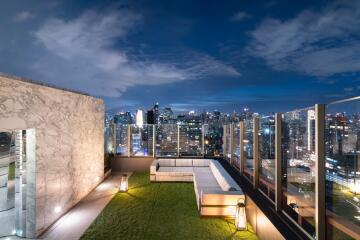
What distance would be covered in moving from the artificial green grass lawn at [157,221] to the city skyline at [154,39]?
2.52m

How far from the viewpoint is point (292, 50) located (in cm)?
4341

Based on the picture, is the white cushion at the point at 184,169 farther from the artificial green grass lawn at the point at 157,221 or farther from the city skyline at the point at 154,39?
the city skyline at the point at 154,39

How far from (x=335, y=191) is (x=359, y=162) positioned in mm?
592

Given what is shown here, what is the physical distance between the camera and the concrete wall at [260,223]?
3308mm

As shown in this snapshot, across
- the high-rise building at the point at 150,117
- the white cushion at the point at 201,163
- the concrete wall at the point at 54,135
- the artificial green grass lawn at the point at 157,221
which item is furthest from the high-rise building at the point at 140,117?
the artificial green grass lawn at the point at 157,221

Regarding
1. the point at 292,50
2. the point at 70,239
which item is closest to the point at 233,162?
the point at 70,239

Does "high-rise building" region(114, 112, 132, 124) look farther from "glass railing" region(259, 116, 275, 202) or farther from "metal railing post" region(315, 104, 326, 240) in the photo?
"metal railing post" region(315, 104, 326, 240)

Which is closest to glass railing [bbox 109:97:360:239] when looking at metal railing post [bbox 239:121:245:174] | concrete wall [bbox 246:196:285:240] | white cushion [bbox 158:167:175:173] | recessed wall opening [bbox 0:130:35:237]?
metal railing post [bbox 239:121:245:174]

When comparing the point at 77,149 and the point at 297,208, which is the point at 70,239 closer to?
the point at 77,149

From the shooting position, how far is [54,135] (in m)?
4.66

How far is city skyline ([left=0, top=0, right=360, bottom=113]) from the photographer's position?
11.3m

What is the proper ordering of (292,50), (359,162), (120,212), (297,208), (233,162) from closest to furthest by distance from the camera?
(359,162) → (297,208) → (120,212) → (233,162) → (292,50)

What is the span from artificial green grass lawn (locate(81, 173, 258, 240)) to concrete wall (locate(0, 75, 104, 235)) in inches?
36.4

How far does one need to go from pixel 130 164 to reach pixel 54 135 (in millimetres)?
5484
